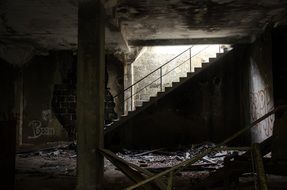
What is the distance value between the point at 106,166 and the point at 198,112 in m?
5.66

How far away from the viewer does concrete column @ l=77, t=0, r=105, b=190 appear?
695 cm

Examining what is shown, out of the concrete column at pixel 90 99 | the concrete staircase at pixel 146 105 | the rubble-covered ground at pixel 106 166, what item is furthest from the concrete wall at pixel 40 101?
the concrete column at pixel 90 99

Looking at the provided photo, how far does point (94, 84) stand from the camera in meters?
7.11

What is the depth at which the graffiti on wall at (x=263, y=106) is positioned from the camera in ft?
36.4

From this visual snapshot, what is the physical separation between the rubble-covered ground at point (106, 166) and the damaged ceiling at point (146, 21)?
4.19m

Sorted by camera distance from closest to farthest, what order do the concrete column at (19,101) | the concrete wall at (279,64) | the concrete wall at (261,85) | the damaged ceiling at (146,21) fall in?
1. the damaged ceiling at (146,21)
2. the concrete wall at (279,64)
3. the concrete wall at (261,85)
4. the concrete column at (19,101)

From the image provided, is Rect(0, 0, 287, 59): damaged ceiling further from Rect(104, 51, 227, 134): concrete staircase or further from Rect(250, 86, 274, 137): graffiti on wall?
Rect(250, 86, 274, 137): graffiti on wall

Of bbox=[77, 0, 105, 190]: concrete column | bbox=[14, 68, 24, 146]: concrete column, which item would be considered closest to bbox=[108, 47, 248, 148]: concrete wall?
bbox=[14, 68, 24, 146]: concrete column

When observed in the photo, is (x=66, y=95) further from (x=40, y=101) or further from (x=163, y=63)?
(x=163, y=63)

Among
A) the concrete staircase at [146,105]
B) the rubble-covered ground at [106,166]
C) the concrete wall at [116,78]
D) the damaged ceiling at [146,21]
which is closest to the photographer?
the rubble-covered ground at [106,166]

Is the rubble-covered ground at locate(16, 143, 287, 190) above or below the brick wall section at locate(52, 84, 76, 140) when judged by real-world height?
below

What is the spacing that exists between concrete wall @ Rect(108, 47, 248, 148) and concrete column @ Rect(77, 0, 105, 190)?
7.52 meters

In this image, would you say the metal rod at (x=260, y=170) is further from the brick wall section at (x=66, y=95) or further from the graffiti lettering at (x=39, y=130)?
the graffiti lettering at (x=39, y=130)

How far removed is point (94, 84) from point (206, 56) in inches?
492
